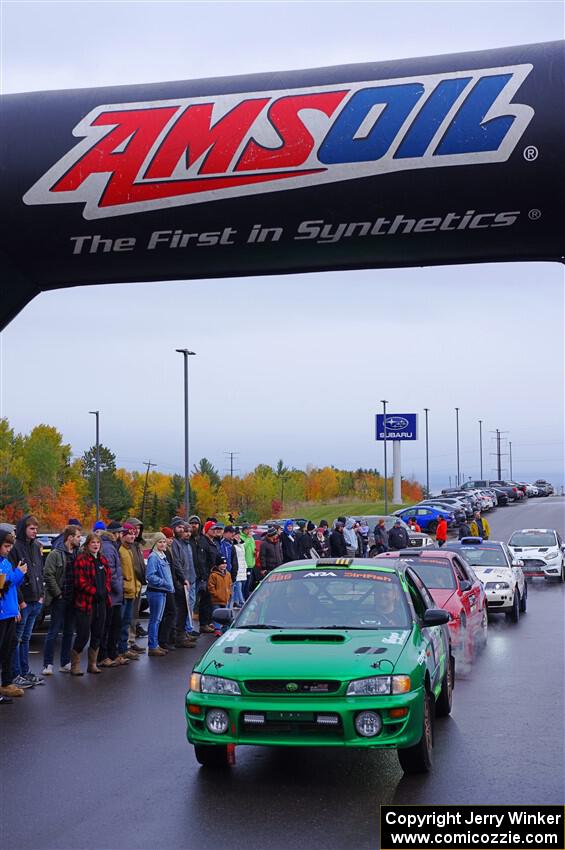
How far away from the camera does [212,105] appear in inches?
285

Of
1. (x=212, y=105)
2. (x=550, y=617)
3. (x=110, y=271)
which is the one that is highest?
(x=212, y=105)

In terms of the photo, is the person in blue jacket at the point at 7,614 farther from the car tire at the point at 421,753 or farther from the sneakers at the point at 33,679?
the car tire at the point at 421,753

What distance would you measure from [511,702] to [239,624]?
11.6ft

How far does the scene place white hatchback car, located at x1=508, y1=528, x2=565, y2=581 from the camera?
2597 centimetres

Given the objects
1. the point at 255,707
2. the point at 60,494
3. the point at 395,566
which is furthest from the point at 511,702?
the point at 60,494

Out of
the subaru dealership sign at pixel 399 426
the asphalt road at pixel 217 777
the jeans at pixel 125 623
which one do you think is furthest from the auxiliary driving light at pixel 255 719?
the subaru dealership sign at pixel 399 426

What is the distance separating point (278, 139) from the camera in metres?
7.10

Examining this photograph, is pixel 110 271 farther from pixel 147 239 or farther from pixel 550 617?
pixel 550 617

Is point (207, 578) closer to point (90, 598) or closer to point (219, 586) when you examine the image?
point (219, 586)

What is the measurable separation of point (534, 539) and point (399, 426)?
55.9 meters

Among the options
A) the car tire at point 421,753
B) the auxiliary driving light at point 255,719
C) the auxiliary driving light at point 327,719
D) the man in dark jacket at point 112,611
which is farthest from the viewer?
the man in dark jacket at point 112,611

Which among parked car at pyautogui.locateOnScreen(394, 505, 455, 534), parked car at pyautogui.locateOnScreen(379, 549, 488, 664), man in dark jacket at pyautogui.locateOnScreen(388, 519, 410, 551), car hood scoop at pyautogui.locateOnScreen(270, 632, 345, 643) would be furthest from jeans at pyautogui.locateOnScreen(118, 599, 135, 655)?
parked car at pyautogui.locateOnScreen(394, 505, 455, 534)

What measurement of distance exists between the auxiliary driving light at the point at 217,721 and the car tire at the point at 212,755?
39 centimetres

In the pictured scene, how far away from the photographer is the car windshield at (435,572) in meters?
13.7
